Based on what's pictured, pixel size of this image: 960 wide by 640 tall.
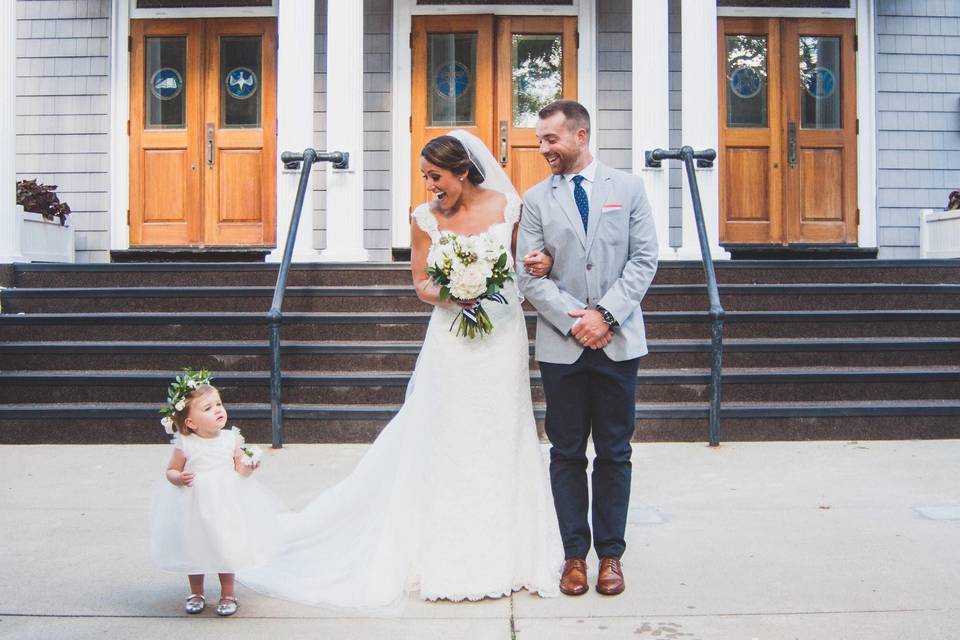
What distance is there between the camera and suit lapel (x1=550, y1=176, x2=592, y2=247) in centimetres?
389

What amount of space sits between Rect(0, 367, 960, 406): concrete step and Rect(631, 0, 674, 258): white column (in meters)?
2.08

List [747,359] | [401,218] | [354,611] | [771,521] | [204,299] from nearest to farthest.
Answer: [354,611] → [771,521] → [747,359] → [204,299] → [401,218]

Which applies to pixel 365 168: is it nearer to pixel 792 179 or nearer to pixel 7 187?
pixel 7 187

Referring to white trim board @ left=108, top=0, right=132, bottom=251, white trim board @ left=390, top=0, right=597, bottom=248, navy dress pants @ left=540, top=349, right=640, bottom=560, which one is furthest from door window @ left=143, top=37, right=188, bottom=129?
navy dress pants @ left=540, top=349, right=640, bottom=560

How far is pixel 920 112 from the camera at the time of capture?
10.8 meters

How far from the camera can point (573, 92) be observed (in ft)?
35.1

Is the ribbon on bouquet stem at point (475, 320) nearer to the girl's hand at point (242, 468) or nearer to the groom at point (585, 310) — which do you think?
the groom at point (585, 310)

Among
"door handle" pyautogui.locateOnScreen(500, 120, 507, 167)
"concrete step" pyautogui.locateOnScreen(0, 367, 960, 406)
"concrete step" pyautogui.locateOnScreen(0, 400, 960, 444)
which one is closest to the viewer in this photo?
"concrete step" pyautogui.locateOnScreen(0, 400, 960, 444)

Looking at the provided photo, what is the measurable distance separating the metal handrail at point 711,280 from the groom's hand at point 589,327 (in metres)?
3.21

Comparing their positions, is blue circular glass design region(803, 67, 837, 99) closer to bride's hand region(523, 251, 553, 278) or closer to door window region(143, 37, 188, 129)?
door window region(143, 37, 188, 129)

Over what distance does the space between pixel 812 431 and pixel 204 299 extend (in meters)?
4.86

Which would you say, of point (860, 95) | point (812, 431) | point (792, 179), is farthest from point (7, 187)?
point (860, 95)

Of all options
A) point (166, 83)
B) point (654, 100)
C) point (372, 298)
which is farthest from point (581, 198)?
point (166, 83)

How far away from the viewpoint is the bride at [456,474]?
12.6ft
